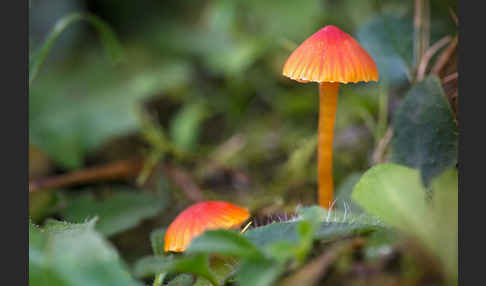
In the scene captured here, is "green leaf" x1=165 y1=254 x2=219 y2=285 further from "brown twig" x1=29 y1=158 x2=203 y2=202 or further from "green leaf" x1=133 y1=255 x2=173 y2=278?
"brown twig" x1=29 y1=158 x2=203 y2=202

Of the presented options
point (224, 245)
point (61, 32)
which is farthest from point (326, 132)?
point (61, 32)

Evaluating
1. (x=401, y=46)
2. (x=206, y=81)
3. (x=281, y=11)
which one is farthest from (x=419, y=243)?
(x=206, y=81)

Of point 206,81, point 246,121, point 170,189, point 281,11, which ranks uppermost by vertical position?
point 281,11

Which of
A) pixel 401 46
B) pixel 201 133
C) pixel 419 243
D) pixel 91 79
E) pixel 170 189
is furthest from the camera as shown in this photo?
pixel 91 79

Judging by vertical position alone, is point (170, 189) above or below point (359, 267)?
below

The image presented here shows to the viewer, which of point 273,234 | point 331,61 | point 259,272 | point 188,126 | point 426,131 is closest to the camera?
point 259,272

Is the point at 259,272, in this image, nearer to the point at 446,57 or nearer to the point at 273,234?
the point at 273,234

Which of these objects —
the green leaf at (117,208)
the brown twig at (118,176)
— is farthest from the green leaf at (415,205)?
the brown twig at (118,176)

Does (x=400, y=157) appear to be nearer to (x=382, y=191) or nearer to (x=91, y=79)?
(x=382, y=191)
